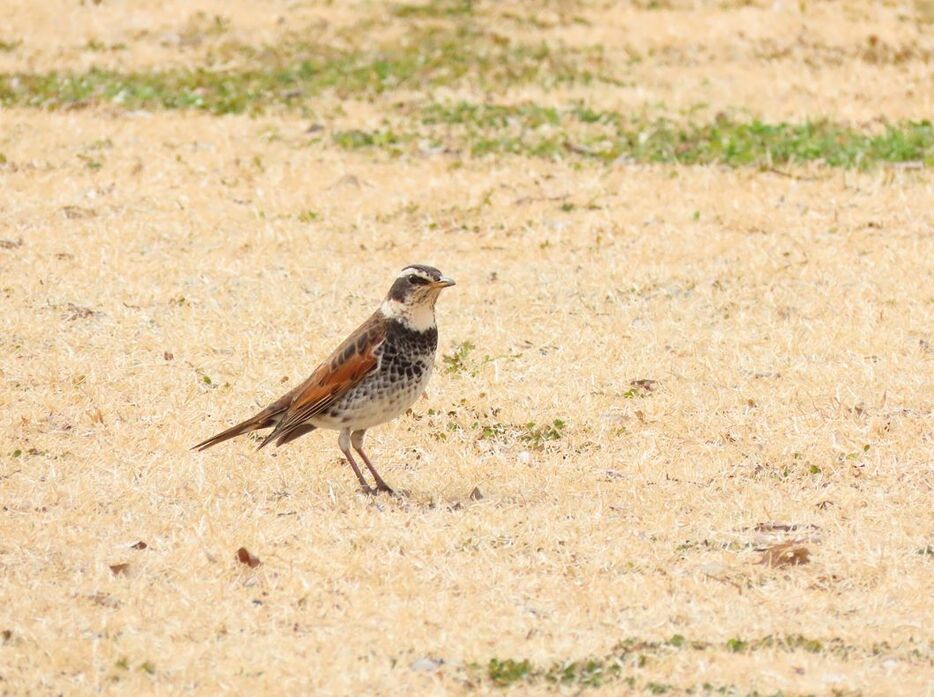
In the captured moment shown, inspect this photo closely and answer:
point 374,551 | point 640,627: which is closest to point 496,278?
point 374,551

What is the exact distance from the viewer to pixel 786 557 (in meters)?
7.66

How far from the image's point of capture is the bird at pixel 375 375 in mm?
8406

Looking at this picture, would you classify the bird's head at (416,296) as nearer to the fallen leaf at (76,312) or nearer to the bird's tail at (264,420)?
the bird's tail at (264,420)

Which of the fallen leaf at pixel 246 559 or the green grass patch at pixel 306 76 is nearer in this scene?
the fallen leaf at pixel 246 559

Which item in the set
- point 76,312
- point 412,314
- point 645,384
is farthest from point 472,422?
point 76,312

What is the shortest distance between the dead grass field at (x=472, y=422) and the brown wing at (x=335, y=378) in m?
0.44

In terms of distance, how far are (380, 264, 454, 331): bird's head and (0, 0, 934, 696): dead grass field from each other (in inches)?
37.8

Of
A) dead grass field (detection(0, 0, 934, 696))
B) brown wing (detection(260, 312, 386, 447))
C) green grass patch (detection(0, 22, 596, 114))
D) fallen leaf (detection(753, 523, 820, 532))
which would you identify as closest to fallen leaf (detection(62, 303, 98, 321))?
dead grass field (detection(0, 0, 934, 696))

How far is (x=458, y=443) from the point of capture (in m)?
9.51

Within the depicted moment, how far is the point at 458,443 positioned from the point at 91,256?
15.0ft

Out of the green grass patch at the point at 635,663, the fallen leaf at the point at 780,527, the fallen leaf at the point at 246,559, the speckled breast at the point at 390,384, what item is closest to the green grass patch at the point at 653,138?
the speckled breast at the point at 390,384

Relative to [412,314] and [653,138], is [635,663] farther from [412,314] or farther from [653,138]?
[653,138]

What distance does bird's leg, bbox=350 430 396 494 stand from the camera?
8.58m

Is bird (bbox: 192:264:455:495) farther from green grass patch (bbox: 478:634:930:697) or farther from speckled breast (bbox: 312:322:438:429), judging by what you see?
green grass patch (bbox: 478:634:930:697)
